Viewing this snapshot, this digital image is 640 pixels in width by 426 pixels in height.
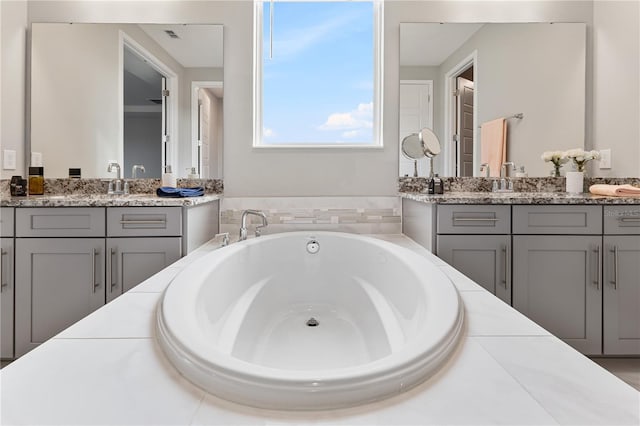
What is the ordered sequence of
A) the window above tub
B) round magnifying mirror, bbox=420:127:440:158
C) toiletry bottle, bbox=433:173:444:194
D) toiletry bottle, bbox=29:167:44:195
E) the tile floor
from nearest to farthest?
1. the tile floor
2. toiletry bottle, bbox=433:173:444:194
3. toiletry bottle, bbox=29:167:44:195
4. round magnifying mirror, bbox=420:127:440:158
5. the window above tub

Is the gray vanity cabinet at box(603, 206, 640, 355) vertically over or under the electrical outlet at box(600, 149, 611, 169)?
under

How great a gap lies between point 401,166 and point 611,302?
1380 millimetres

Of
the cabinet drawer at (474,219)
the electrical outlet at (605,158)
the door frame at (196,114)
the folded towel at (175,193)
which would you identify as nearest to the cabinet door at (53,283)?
the folded towel at (175,193)

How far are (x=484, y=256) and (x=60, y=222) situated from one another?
2188mm

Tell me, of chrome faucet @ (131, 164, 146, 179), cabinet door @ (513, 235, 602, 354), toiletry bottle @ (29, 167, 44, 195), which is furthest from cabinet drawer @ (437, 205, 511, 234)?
toiletry bottle @ (29, 167, 44, 195)

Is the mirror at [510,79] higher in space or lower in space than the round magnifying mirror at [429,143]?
higher

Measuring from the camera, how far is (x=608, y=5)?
249 centimetres

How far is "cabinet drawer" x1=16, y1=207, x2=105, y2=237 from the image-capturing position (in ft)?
6.52

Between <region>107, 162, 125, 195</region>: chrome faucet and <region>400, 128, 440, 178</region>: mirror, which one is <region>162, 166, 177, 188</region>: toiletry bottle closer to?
<region>107, 162, 125, 195</region>: chrome faucet

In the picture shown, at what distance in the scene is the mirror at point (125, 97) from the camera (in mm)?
2506

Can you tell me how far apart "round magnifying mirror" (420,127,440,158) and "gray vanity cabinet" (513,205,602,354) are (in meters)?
0.70

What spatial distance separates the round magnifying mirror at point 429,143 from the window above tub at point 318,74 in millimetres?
284

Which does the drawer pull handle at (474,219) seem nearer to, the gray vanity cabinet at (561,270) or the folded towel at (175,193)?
the gray vanity cabinet at (561,270)

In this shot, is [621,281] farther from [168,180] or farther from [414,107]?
[168,180]
